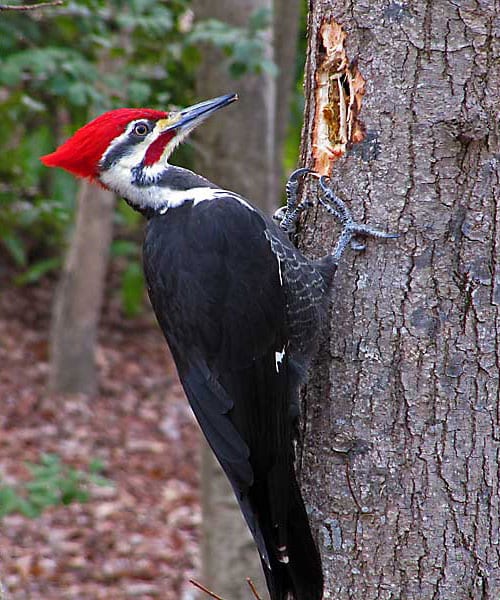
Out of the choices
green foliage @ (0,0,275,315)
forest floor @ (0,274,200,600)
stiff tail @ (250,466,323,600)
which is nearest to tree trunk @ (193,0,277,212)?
green foliage @ (0,0,275,315)

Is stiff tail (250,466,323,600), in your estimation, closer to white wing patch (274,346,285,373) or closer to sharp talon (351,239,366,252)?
white wing patch (274,346,285,373)

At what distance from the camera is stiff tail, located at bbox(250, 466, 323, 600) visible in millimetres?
2277

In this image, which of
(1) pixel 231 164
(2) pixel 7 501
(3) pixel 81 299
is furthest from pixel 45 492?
(3) pixel 81 299

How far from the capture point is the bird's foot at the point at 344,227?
227cm

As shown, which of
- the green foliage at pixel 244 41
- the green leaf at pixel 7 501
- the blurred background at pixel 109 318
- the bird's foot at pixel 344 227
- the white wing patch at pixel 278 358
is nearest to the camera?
the bird's foot at pixel 344 227

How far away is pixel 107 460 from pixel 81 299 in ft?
4.48

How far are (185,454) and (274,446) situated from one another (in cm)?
472

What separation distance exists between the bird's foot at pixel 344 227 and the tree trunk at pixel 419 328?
29 mm

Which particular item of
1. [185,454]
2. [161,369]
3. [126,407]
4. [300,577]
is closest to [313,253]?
[300,577]

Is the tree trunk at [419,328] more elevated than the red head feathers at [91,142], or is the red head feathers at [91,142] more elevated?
the red head feathers at [91,142]

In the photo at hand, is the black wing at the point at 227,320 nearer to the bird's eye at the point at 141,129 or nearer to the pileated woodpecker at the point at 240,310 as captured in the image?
the pileated woodpecker at the point at 240,310

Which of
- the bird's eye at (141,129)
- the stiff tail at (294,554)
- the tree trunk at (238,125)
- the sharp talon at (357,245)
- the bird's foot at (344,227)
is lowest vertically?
the stiff tail at (294,554)

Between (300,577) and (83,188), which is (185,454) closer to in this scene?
(83,188)

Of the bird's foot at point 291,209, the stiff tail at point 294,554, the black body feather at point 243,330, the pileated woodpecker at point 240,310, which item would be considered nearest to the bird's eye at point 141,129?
the pileated woodpecker at point 240,310
